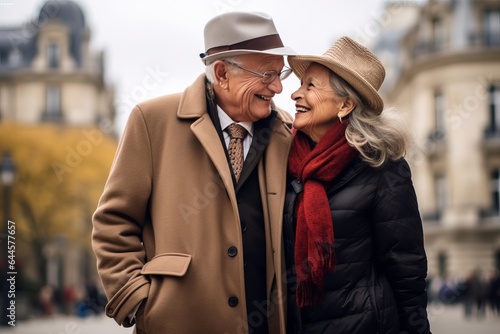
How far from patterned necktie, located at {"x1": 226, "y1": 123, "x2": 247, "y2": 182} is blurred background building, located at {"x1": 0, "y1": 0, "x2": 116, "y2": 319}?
69.1 ft

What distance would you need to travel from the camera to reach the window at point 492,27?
123ft

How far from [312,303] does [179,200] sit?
0.83 m

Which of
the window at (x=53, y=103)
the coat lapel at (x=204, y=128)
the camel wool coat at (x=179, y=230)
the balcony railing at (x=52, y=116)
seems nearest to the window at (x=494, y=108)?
the balcony railing at (x=52, y=116)

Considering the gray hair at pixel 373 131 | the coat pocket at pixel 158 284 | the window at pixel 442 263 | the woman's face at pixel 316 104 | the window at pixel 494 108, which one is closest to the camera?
the coat pocket at pixel 158 284

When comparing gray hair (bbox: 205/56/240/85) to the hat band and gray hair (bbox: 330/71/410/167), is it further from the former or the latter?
gray hair (bbox: 330/71/410/167)

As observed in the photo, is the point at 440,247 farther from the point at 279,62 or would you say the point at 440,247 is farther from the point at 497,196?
the point at 279,62

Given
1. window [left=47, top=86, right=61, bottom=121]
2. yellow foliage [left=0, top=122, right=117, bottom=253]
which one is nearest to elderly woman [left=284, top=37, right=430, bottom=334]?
yellow foliage [left=0, top=122, right=117, bottom=253]

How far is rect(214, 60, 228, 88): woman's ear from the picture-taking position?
4.37 metres

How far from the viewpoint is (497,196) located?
121 feet

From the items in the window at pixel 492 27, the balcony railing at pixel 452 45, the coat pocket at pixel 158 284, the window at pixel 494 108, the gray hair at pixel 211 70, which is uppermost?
the gray hair at pixel 211 70

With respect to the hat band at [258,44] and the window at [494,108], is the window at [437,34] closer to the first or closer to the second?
the window at [494,108]

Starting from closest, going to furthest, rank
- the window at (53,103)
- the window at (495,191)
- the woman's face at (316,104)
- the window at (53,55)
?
1. the woman's face at (316,104)
2. the window at (495,191)
3. the window at (53,103)
4. the window at (53,55)

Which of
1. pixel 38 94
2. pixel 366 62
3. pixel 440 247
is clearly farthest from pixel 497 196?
pixel 366 62

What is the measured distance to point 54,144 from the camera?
3841cm
